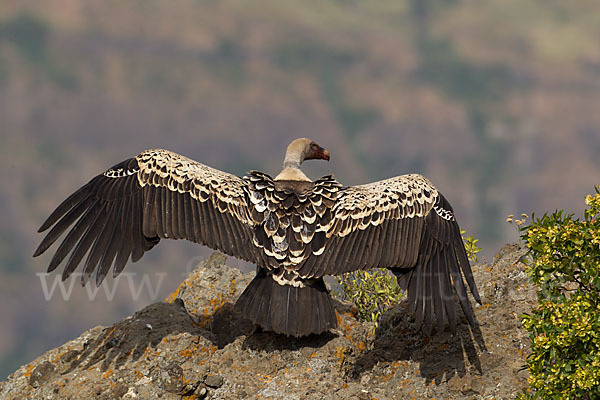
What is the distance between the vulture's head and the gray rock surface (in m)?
2.17

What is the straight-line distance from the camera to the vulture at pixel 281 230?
8016 mm

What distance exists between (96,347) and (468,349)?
4.44 metres

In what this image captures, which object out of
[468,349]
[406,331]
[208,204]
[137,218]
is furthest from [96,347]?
[468,349]

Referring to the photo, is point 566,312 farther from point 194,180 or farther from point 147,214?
point 147,214

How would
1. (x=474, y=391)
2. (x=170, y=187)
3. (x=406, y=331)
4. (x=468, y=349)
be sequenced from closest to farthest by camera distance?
(x=474, y=391) → (x=468, y=349) → (x=406, y=331) → (x=170, y=187)

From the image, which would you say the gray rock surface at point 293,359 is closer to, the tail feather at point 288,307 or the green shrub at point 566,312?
the tail feather at point 288,307

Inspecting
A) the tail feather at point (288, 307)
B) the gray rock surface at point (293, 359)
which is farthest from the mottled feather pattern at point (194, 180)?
the gray rock surface at point (293, 359)

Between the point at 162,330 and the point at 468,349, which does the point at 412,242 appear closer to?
the point at 468,349

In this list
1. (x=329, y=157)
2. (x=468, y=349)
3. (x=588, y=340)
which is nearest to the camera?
(x=588, y=340)

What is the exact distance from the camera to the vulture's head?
9.82 metres

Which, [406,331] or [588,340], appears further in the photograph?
[406,331]

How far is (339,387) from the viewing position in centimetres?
733

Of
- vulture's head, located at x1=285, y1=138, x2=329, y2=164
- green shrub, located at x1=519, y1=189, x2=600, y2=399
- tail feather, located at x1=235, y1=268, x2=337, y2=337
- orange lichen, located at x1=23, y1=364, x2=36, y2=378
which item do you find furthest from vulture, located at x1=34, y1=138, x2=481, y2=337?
green shrub, located at x1=519, y1=189, x2=600, y2=399

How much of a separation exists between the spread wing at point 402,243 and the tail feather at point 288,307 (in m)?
0.24
